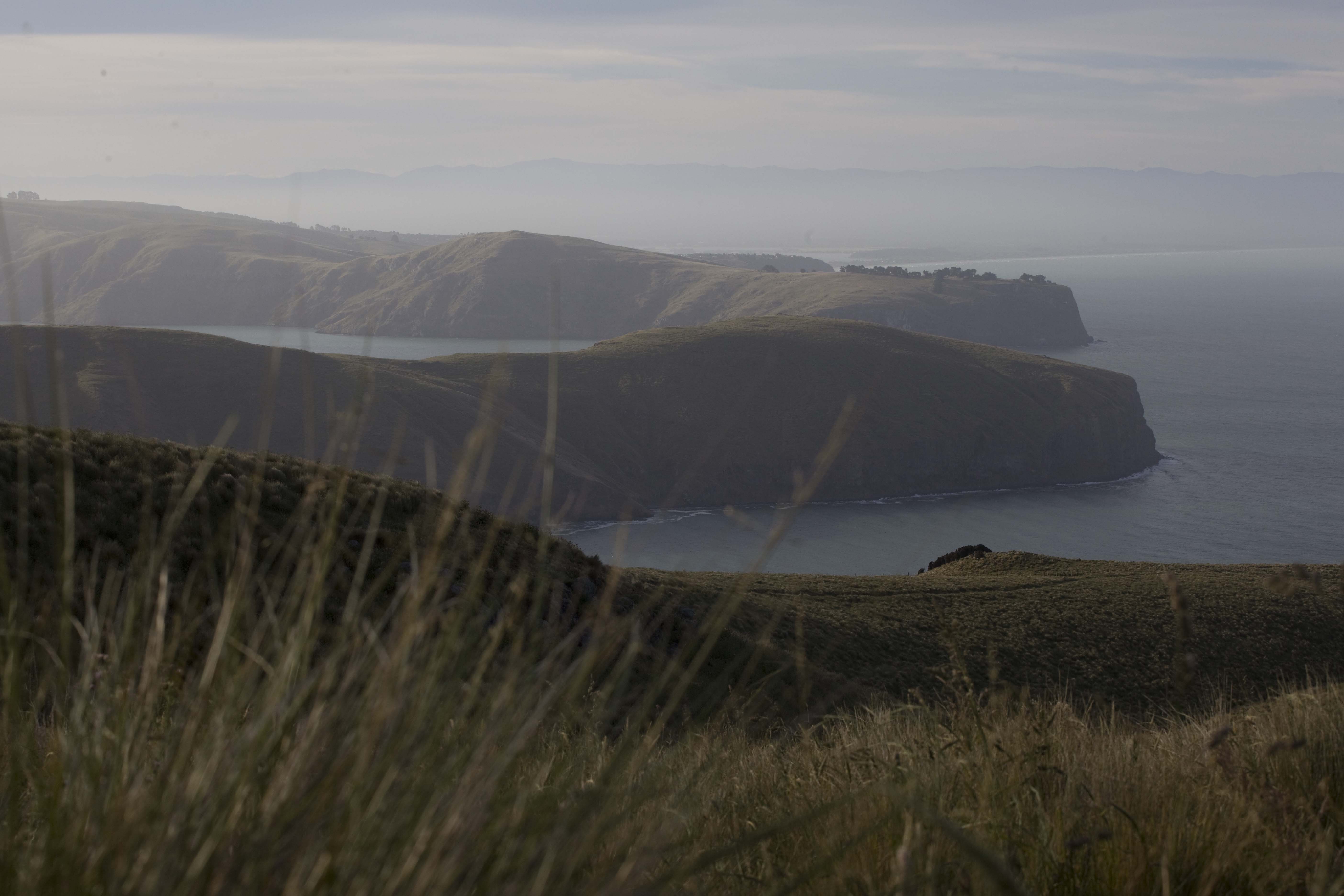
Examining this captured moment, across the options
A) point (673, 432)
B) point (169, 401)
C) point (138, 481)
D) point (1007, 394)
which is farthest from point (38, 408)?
point (1007, 394)

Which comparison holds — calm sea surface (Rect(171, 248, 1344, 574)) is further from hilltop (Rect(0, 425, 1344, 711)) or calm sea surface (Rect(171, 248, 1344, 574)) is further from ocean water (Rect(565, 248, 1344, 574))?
hilltop (Rect(0, 425, 1344, 711))

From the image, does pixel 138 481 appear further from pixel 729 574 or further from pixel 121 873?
pixel 729 574

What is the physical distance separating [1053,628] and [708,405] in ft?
318

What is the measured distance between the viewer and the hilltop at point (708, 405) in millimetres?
95562

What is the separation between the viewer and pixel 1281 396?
A: 578ft

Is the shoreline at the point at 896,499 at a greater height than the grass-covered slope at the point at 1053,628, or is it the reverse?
the grass-covered slope at the point at 1053,628

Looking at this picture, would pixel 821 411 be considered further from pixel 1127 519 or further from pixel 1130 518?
pixel 1130 518

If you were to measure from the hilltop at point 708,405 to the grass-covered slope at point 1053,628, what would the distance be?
1962 inches

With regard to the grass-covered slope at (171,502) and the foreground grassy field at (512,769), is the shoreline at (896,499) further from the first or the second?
the foreground grassy field at (512,769)

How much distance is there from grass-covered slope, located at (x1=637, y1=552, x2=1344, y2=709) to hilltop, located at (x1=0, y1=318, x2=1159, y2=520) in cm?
4984

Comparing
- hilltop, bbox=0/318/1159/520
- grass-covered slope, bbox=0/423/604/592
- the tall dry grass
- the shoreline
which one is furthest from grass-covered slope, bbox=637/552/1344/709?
the shoreline

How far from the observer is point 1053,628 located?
3309 centimetres

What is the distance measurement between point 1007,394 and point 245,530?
150090 millimetres

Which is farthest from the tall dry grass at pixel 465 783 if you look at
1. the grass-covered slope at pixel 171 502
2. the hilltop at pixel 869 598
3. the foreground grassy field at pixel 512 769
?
the grass-covered slope at pixel 171 502
